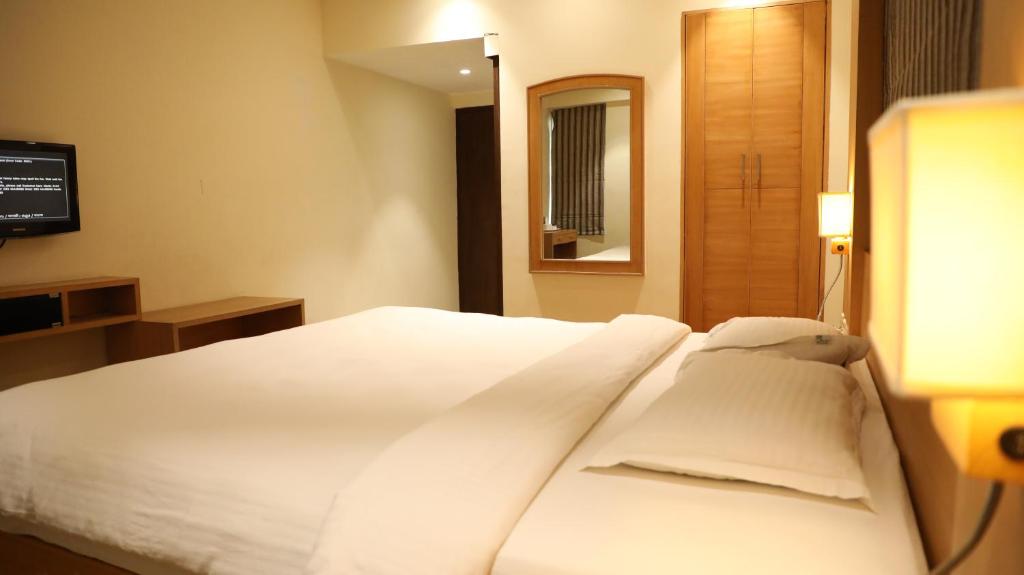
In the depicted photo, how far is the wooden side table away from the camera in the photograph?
11.6 feet

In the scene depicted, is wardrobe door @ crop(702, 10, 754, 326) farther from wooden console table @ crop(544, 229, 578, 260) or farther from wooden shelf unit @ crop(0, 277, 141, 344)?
wooden shelf unit @ crop(0, 277, 141, 344)

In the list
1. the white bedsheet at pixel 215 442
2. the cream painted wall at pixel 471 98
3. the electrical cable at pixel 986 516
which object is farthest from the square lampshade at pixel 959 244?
the cream painted wall at pixel 471 98

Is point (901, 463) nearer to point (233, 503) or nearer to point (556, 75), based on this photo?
point (233, 503)

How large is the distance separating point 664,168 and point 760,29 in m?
0.95

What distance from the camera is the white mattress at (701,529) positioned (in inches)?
39.1

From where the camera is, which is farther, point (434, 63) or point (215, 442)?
point (434, 63)

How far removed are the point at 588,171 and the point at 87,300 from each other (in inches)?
117

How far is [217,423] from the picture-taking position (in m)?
1.64

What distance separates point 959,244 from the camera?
15.6 inches

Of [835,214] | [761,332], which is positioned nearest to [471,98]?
[835,214]

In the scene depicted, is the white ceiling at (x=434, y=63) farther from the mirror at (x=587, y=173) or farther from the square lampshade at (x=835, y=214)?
the square lampshade at (x=835, y=214)

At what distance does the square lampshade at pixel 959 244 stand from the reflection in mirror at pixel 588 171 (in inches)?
159

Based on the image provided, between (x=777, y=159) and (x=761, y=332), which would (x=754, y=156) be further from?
(x=761, y=332)

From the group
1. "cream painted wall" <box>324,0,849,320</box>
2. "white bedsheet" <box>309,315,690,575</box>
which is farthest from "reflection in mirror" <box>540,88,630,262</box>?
"white bedsheet" <box>309,315,690,575</box>
